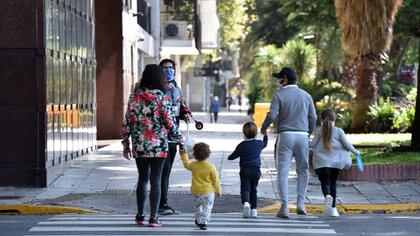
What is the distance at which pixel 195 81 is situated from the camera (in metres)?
77.2

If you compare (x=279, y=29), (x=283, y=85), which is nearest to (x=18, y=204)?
(x=283, y=85)

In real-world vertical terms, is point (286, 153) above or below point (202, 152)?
below

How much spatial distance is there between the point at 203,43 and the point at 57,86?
4088 centimetres

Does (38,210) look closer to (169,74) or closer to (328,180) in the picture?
(169,74)

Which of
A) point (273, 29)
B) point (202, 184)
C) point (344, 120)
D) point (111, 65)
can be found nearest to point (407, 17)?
point (344, 120)

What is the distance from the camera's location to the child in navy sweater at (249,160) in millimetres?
12859

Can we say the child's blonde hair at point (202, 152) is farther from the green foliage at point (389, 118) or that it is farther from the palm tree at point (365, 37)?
the green foliage at point (389, 118)

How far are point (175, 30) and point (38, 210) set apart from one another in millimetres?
32111

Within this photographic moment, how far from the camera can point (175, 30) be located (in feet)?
149

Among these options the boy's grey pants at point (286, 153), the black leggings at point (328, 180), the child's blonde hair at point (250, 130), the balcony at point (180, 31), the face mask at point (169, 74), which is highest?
the balcony at point (180, 31)

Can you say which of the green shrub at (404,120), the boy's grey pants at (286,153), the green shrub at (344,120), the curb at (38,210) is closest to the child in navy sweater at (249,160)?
the boy's grey pants at (286,153)

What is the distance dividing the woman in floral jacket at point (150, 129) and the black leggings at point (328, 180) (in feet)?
8.11

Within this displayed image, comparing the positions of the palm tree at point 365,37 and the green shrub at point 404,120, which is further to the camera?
the green shrub at point 404,120

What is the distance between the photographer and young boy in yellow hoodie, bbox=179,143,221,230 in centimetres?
1173
